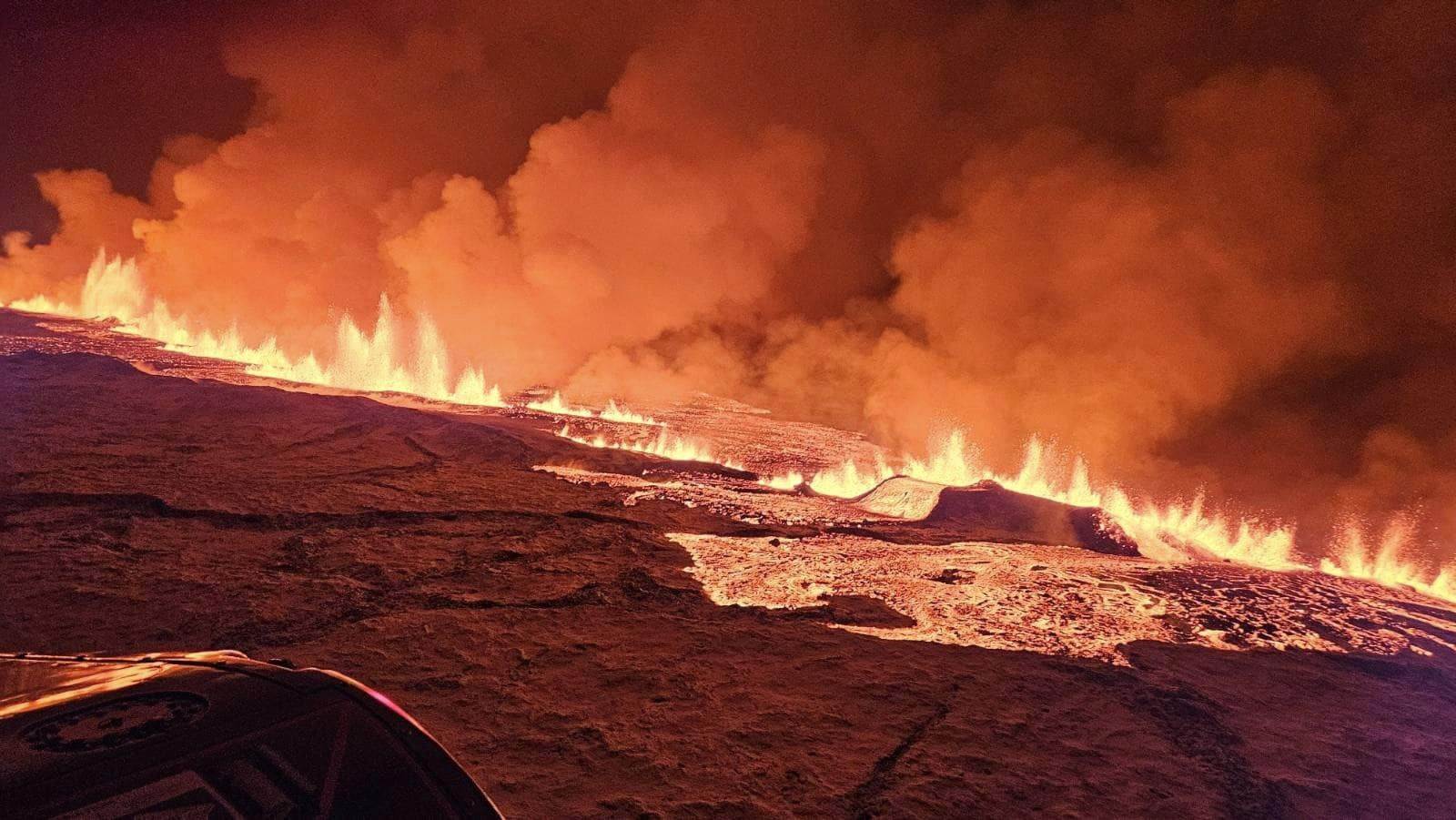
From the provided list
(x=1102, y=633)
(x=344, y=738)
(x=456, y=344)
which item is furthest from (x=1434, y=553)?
(x=456, y=344)

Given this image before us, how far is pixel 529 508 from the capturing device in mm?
6480

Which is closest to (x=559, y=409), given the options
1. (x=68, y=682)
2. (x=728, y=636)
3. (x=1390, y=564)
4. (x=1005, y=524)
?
(x=1005, y=524)

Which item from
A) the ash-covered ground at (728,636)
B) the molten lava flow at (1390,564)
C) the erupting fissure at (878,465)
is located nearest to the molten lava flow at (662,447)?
the erupting fissure at (878,465)

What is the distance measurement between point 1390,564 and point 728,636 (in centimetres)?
1397

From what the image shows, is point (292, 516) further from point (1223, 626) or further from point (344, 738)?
point (1223, 626)

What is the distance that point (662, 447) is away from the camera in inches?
497

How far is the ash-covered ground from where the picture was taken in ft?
9.03

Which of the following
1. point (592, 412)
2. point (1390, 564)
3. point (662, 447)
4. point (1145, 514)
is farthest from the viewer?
point (592, 412)

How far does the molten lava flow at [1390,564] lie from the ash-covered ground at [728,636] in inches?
112

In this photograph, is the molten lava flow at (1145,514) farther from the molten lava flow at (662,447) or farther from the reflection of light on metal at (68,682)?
the reflection of light on metal at (68,682)

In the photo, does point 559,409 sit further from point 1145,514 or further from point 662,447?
point 1145,514

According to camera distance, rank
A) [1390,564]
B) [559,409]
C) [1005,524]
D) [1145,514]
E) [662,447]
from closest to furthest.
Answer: [1005,524]
[1390,564]
[662,447]
[1145,514]
[559,409]

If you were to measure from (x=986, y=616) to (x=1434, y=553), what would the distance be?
14403 millimetres

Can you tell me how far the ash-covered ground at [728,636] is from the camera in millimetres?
2752
